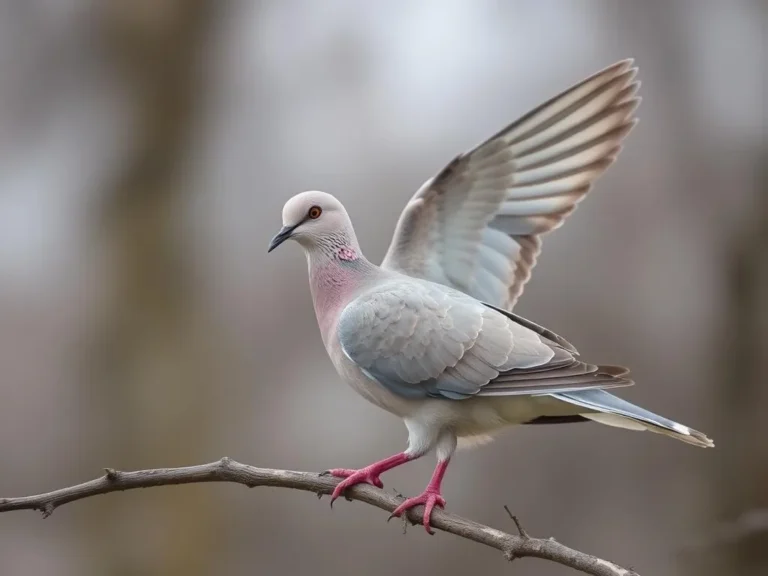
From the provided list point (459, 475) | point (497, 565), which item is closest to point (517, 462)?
point (459, 475)

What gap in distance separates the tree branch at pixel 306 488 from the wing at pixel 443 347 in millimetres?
303

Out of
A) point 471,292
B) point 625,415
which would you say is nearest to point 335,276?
point 471,292

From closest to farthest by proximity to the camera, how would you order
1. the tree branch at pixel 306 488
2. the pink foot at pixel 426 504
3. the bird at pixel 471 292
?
the tree branch at pixel 306 488
the pink foot at pixel 426 504
the bird at pixel 471 292

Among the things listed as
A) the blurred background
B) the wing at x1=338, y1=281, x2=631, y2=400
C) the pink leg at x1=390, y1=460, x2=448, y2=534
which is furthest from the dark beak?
the blurred background

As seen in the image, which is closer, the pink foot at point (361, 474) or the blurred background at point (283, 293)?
the pink foot at point (361, 474)

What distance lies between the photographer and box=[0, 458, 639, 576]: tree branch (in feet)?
6.14

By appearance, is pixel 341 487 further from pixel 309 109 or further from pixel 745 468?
pixel 309 109

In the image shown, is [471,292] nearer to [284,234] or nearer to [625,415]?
Result: [284,234]

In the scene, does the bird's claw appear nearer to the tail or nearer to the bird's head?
the tail

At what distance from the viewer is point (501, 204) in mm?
2686

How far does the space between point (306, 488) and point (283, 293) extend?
145 inches

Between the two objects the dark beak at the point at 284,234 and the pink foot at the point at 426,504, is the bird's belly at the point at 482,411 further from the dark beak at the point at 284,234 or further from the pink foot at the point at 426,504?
the dark beak at the point at 284,234

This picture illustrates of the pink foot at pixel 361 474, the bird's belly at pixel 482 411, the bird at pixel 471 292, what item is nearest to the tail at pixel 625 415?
the bird at pixel 471 292

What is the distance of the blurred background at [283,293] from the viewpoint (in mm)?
5254
